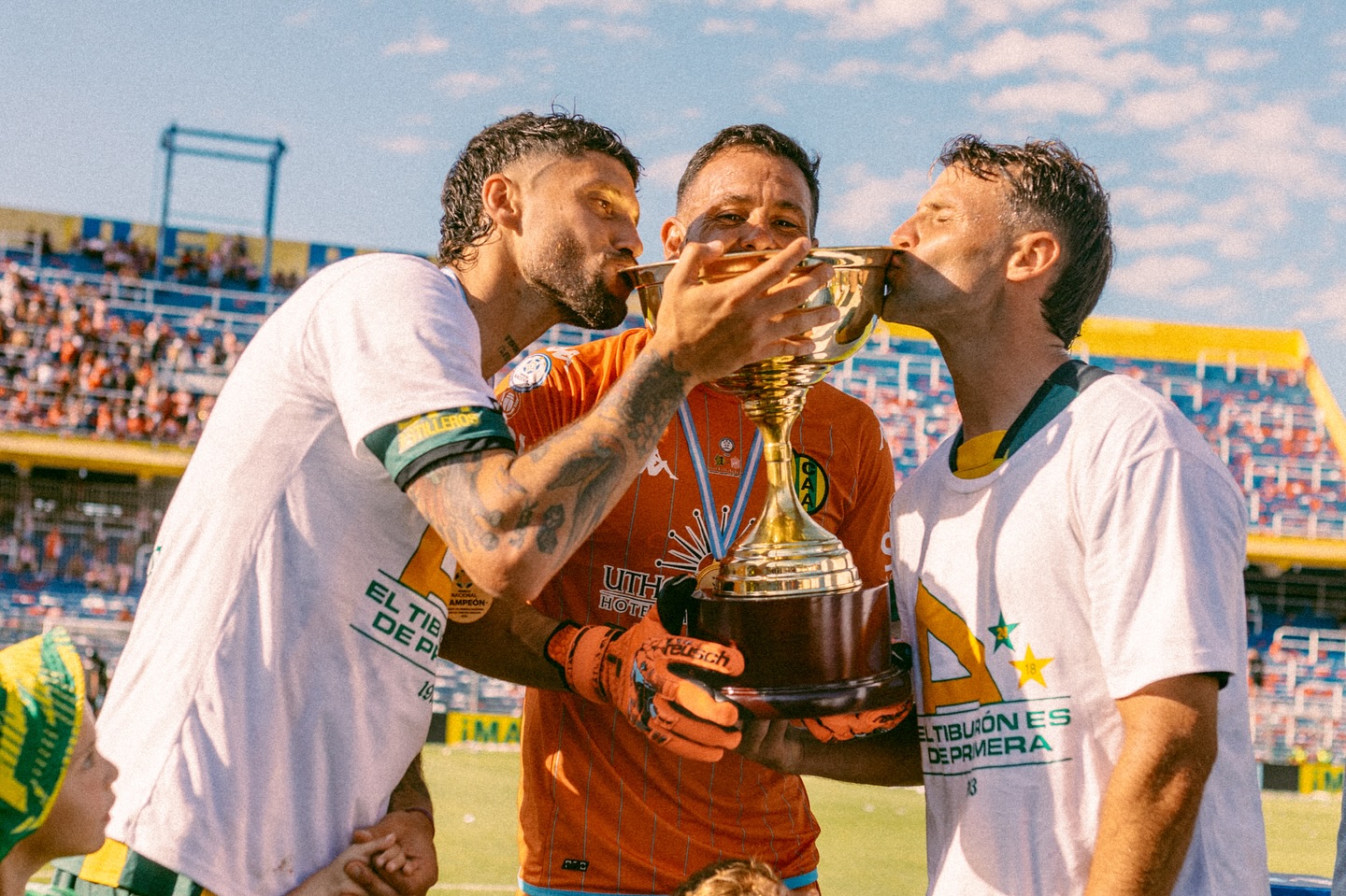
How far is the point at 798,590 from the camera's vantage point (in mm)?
2324

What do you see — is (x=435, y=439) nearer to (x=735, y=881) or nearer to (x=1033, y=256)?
(x=1033, y=256)

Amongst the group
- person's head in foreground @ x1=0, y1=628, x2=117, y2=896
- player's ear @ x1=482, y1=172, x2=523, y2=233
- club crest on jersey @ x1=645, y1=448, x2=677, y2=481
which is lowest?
person's head in foreground @ x1=0, y1=628, x2=117, y2=896

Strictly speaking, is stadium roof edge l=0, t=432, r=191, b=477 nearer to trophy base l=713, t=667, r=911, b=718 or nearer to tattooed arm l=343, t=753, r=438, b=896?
tattooed arm l=343, t=753, r=438, b=896

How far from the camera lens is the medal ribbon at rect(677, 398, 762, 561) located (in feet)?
9.77

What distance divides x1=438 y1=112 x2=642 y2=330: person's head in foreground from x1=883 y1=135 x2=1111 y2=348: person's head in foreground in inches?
24.8

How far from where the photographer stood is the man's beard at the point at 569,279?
8.34 ft

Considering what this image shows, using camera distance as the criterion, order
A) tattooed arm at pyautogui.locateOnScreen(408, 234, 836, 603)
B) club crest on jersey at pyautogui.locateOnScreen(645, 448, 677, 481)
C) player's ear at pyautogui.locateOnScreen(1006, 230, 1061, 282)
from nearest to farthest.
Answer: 1. tattooed arm at pyautogui.locateOnScreen(408, 234, 836, 603)
2. player's ear at pyautogui.locateOnScreen(1006, 230, 1061, 282)
3. club crest on jersey at pyautogui.locateOnScreen(645, 448, 677, 481)

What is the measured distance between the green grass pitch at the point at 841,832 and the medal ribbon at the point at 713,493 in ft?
21.0

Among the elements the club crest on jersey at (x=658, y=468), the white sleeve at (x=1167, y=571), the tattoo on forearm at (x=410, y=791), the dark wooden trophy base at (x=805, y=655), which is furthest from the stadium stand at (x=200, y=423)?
the white sleeve at (x=1167, y=571)

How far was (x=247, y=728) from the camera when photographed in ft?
6.37

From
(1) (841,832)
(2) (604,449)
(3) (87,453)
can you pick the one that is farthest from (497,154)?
(3) (87,453)

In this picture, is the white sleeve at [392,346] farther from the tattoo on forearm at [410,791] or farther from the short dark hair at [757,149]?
the short dark hair at [757,149]

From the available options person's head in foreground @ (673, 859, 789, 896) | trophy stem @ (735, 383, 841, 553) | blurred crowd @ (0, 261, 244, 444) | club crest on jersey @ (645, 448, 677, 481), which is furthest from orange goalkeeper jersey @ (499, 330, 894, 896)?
blurred crowd @ (0, 261, 244, 444)

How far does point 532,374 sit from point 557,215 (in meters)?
0.58
